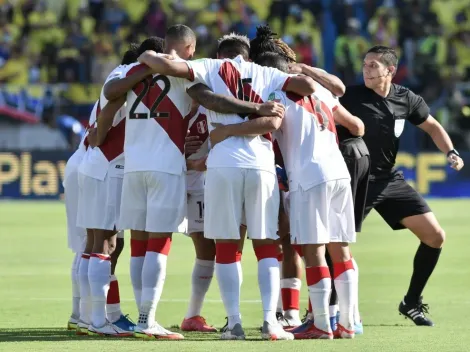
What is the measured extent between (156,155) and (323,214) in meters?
1.28

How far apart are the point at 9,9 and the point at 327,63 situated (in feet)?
32.8

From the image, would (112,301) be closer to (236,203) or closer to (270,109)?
(236,203)

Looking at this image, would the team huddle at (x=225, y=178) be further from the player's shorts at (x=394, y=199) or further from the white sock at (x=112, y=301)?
the player's shorts at (x=394, y=199)

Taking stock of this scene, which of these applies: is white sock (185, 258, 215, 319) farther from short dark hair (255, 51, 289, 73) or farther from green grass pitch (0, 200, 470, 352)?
short dark hair (255, 51, 289, 73)

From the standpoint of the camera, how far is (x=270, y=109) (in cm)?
746

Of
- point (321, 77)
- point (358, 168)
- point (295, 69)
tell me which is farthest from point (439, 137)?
point (295, 69)

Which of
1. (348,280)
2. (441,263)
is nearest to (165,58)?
(348,280)

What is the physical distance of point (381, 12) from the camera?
30.2 meters

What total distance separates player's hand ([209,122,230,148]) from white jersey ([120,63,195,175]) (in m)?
0.27

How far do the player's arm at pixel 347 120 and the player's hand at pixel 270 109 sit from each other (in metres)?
0.63

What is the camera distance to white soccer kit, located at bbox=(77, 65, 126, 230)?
26.4ft

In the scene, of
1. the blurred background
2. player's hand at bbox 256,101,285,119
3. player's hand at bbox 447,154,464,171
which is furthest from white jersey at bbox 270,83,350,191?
the blurred background

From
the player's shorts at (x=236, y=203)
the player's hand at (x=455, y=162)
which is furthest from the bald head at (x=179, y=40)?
the player's hand at (x=455, y=162)

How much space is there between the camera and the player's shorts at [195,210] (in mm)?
8500
